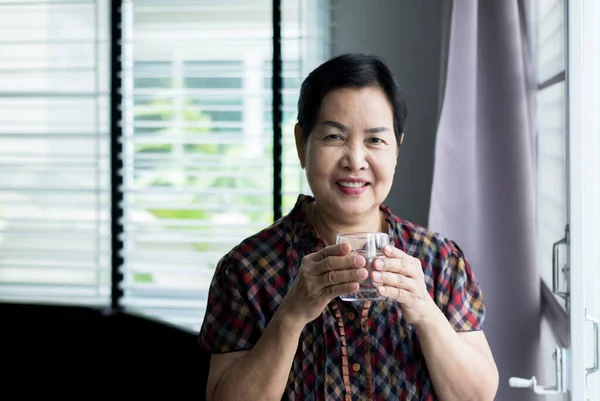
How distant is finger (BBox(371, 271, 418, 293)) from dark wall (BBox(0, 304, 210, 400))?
0.90 m

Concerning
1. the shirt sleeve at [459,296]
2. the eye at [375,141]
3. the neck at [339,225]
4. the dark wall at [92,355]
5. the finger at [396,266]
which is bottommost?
the dark wall at [92,355]

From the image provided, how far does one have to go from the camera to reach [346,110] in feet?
5.13

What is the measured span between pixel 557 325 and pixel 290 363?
79 cm

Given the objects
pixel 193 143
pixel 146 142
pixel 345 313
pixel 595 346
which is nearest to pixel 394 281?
pixel 345 313

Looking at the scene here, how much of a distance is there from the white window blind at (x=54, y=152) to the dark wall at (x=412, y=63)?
1170 millimetres

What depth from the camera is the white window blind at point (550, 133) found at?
5.99ft

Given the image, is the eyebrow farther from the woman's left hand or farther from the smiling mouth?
the woman's left hand

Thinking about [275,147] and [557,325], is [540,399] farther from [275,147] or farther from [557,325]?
[275,147]

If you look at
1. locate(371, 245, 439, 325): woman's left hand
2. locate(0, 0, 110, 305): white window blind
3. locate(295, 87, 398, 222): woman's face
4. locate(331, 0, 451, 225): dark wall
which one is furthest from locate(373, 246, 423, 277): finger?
locate(0, 0, 110, 305): white window blind

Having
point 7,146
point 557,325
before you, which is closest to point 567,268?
point 557,325

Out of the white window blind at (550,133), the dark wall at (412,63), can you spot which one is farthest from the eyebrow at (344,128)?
the dark wall at (412,63)

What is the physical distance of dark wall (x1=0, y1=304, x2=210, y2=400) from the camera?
215 cm

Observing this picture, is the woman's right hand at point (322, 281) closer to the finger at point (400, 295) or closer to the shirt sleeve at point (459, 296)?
the finger at point (400, 295)

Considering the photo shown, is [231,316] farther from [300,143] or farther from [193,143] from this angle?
[193,143]
